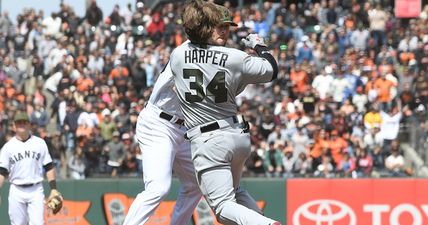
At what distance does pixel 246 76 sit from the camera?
7934mm

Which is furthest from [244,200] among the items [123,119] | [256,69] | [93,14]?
[93,14]

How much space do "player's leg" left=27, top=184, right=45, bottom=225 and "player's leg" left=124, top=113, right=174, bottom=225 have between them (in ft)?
11.4

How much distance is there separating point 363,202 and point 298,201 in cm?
92

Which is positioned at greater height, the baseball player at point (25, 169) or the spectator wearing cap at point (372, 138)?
the baseball player at point (25, 169)

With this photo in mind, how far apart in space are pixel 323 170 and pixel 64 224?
4075mm

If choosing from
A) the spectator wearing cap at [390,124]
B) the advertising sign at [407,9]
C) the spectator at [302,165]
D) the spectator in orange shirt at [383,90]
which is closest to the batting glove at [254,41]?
the spectator at [302,165]

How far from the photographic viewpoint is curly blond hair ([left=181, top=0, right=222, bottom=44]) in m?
7.91

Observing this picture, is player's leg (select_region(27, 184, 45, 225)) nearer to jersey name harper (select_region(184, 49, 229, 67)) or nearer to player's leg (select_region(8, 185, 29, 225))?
player's leg (select_region(8, 185, 29, 225))

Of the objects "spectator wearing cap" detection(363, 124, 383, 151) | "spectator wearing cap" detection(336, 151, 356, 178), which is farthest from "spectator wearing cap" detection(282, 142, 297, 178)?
"spectator wearing cap" detection(363, 124, 383, 151)

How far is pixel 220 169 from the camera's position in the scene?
7.97 m

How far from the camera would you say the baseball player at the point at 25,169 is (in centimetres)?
1237

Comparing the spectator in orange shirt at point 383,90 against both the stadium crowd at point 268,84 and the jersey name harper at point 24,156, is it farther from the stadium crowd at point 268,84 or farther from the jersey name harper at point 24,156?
the jersey name harper at point 24,156

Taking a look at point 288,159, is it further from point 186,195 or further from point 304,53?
point 186,195

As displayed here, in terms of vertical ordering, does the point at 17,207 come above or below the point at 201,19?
below
